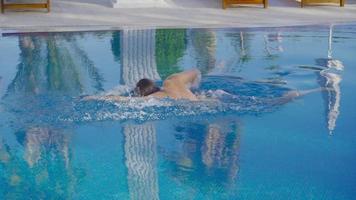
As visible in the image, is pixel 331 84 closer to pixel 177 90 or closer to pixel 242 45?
pixel 177 90

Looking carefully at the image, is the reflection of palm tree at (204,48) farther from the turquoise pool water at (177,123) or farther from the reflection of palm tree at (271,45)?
the reflection of palm tree at (271,45)

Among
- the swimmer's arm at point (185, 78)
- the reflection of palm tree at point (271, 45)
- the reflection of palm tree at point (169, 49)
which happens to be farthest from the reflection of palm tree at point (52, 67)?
the reflection of palm tree at point (271, 45)

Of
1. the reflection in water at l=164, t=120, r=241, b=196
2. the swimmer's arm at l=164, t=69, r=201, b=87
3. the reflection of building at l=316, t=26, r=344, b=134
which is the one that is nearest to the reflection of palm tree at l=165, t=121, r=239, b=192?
the reflection in water at l=164, t=120, r=241, b=196

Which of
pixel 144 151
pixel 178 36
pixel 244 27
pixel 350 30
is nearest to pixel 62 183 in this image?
pixel 144 151

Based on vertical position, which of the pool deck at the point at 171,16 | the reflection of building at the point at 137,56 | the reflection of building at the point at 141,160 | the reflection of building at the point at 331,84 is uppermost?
the pool deck at the point at 171,16

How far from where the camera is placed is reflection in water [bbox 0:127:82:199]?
4078 millimetres

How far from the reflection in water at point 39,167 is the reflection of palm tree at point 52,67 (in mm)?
1246

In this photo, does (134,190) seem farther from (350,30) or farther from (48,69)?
(350,30)

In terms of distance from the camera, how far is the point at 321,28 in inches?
377

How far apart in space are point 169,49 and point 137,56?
488mm

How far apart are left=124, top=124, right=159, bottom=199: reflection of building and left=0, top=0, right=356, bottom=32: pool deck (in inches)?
171

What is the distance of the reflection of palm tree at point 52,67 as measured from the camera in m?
A: 6.42

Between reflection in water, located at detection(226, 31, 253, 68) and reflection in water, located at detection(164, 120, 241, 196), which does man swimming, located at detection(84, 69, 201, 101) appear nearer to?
reflection in water, located at detection(164, 120, 241, 196)

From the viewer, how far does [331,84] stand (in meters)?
6.64
